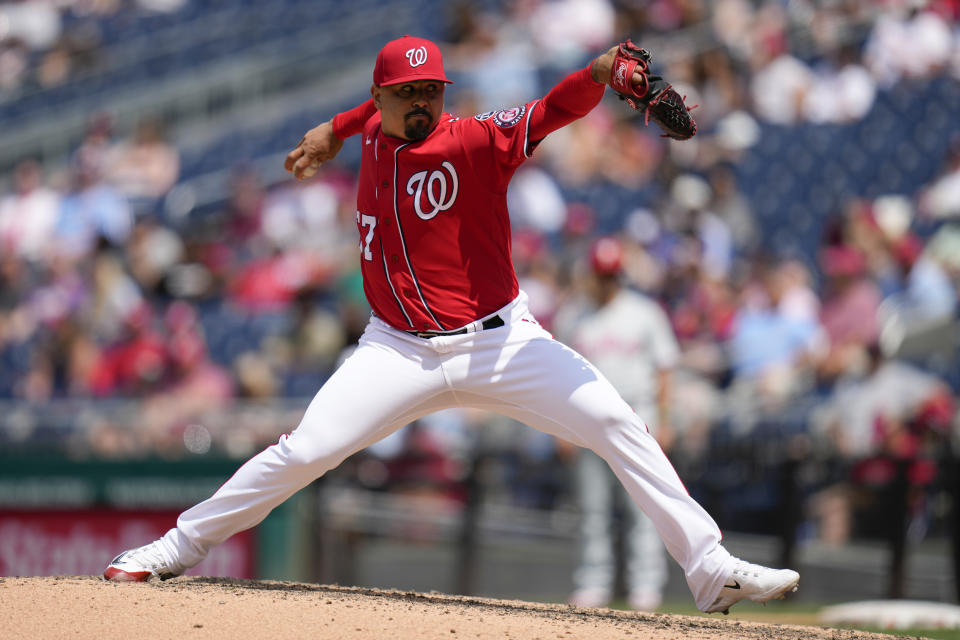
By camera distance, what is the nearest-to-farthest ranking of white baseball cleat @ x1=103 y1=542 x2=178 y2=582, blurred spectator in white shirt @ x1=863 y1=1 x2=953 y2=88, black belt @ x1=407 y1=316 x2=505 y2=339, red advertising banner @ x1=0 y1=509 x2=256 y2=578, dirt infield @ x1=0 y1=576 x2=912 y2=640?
dirt infield @ x1=0 y1=576 x2=912 y2=640
black belt @ x1=407 y1=316 x2=505 y2=339
white baseball cleat @ x1=103 y1=542 x2=178 y2=582
red advertising banner @ x1=0 y1=509 x2=256 y2=578
blurred spectator in white shirt @ x1=863 y1=1 x2=953 y2=88

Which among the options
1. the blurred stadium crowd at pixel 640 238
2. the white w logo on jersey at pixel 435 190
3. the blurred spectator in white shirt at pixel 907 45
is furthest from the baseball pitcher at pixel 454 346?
the blurred spectator in white shirt at pixel 907 45

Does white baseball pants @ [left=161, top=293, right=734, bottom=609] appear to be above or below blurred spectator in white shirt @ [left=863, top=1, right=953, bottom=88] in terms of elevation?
below

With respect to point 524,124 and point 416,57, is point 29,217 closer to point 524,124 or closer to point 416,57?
point 416,57

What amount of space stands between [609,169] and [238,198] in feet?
11.4

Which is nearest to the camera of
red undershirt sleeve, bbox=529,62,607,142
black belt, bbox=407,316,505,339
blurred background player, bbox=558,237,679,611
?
red undershirt sleeve, bbox=529,62,607,142

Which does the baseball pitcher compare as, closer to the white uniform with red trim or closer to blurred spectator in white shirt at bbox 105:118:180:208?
the white uniform with red trim

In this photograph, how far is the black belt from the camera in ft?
14.8

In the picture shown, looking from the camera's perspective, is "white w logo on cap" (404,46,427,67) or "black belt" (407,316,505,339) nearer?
"white w logo on cap" (404,46,427,67)

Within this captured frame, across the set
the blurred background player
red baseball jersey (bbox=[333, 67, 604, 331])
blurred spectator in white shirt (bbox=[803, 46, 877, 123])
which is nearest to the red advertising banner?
the blurred background player

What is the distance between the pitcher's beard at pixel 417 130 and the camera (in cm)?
446

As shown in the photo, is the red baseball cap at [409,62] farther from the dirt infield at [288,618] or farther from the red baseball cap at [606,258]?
the red baseball cap at [606,258]

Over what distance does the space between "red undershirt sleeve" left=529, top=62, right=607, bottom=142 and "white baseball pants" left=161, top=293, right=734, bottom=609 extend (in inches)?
25.8

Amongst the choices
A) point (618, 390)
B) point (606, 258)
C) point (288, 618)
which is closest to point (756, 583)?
point (288, 618)

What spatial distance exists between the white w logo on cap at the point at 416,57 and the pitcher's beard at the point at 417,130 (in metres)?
0.20
